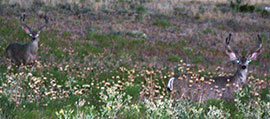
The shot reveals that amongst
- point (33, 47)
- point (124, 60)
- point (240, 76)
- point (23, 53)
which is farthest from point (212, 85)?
point (23, 53)

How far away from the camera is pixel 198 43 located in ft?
56.2

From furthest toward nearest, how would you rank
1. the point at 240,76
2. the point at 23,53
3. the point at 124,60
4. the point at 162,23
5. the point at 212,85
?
the point at 162,23
the point at 124,60
the point at 23,53
the point at 240,76
the point at 212,85

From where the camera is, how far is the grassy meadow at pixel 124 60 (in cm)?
511

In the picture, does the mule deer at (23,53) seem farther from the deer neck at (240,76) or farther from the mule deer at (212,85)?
the deer neck at (240,76)

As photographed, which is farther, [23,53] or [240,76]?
[23,53]

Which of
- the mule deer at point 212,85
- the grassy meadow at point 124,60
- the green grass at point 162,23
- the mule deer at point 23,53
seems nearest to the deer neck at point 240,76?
the mule deer at point 212,85

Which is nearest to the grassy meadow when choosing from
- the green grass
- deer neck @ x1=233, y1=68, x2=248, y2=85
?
the green grass

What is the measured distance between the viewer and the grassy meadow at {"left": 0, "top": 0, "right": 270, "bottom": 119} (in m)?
5.11

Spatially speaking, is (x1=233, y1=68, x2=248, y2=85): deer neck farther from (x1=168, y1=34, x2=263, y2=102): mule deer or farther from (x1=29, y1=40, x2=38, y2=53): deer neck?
(x1=29, y1=40, x2=38, y2=53): deer neck

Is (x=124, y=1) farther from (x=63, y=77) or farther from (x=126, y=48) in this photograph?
(x=63, y=77)

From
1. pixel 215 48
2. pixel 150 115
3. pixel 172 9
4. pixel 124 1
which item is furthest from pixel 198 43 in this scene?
pixel 150 115

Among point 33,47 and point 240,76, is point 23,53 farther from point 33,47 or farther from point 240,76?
point 240,76

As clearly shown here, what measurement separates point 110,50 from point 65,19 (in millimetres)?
5839

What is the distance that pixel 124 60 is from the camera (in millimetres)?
12008
